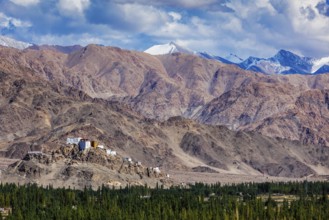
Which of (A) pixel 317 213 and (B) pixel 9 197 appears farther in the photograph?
(B) pixel 9 197

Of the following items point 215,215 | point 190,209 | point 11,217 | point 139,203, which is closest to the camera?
point 11,217

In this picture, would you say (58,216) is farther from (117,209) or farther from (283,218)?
(283,218)

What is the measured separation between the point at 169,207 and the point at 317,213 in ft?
114

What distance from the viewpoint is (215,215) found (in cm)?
16812

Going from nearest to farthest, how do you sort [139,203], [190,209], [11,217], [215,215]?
[11,217] < [215,215] < [190,209] < [139,203]

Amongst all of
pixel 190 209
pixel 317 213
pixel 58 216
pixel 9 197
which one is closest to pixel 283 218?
pixel 317 213

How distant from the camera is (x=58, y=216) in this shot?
164m

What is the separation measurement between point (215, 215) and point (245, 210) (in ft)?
39.2

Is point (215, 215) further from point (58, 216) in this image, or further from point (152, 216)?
point (58, 216)

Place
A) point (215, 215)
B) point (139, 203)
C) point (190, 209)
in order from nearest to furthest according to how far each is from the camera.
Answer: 1. point (215, 215)
2. point (190, 209)
3. point (139, 203)

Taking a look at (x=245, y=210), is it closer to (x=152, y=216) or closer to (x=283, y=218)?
(x=283, y=218)

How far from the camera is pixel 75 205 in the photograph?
195 meters

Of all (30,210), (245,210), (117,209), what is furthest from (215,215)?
(30,210)

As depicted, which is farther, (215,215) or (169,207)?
(169,207)
